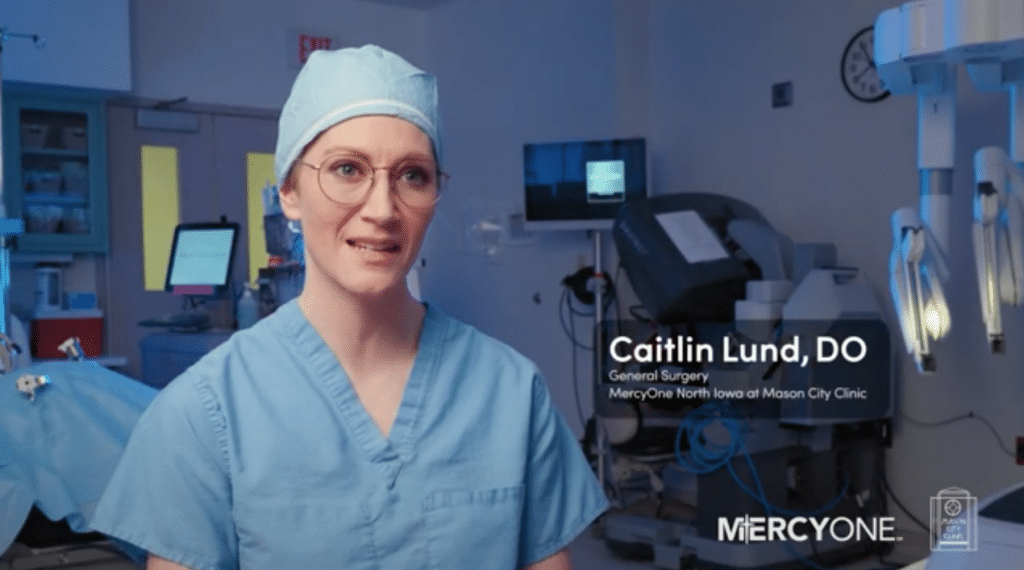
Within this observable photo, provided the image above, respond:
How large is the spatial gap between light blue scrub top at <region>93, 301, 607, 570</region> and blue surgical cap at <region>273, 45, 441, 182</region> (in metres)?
0.21

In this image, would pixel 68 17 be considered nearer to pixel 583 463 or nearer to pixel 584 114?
pixel 584 114

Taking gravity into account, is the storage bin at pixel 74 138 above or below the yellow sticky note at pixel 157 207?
above

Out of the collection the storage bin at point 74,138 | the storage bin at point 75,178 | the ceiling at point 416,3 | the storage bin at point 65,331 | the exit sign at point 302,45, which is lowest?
the storage bin at point 65,331

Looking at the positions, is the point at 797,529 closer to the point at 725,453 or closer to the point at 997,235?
the point at 725,453

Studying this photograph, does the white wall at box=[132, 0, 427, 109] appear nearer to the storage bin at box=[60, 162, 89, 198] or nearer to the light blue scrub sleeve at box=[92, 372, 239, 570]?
the storage bin at box=[60, 162, 89, 198]

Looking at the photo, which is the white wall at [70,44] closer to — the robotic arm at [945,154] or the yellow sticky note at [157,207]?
the yellow sticky note at [157,207]

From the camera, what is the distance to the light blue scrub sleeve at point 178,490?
1.08 meters

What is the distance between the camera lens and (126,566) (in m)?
2.03

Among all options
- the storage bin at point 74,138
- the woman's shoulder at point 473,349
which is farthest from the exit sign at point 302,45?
the woman's shoulder at point 473,349

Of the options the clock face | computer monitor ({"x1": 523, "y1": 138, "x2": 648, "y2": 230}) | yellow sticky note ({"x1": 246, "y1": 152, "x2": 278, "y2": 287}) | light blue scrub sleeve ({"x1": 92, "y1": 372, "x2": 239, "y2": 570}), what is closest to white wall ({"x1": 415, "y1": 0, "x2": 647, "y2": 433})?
computer monitor ({"x1": 523, "y1": 138, "x2": 648, "y2": 230})

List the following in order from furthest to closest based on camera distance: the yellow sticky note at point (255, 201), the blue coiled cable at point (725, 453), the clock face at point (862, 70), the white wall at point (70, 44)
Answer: the yellow sticky note at point (255, 201) → the white wall at point (70, 44) → the clock face at point (862, 70) → the blue coiled cable at point (725, 453)

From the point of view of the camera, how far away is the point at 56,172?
17.2 feet

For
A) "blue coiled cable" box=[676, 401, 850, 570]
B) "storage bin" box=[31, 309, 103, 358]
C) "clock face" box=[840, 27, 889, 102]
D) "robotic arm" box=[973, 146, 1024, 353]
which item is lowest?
"blue coiled cable" box=[676, 401, 850, 570]

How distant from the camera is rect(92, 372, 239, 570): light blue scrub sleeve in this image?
108cm
